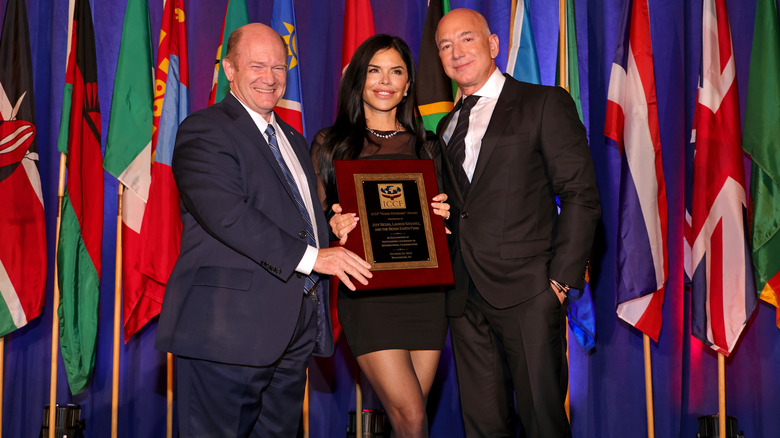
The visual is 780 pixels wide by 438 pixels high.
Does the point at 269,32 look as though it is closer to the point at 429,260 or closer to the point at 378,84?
the point at 378,84

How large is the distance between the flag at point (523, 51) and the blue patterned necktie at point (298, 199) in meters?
2.10

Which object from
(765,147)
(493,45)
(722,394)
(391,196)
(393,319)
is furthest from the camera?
(722,394)

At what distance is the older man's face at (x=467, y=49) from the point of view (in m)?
2.97

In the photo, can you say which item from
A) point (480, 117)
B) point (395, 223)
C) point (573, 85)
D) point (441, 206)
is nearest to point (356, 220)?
point (395, 223)

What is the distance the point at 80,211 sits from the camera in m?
4.14

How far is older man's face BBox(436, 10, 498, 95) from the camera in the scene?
297 centimetres

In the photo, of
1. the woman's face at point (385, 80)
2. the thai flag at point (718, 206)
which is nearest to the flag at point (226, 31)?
the woman's face at point (385, 80)

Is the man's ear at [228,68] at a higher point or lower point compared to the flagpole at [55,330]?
higher

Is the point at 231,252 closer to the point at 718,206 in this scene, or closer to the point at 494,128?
the point at 494,128

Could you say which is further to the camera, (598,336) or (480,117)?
(598,336)

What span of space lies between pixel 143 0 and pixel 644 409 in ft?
14.0

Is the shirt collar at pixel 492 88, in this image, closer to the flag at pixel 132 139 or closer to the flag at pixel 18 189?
the flag at pixel 132 139

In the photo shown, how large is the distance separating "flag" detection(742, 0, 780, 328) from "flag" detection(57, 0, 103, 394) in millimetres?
4007

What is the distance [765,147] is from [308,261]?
2861mm
